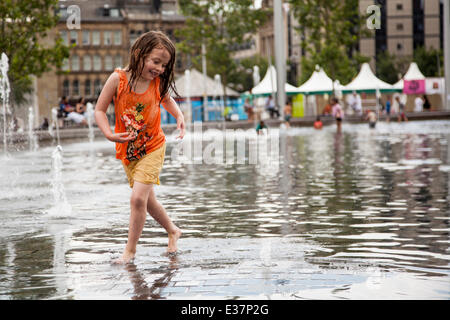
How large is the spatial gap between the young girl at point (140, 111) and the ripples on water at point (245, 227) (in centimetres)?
52

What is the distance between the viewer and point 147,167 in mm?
7191

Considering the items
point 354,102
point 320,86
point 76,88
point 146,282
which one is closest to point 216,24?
point 320,86

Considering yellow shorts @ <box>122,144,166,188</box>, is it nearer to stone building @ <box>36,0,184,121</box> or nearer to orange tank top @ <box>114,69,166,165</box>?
orange tank top @ <box>114,69,166,165</box>

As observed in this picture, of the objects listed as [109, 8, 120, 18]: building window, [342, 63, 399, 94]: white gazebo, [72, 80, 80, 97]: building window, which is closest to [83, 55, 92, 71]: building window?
[72, 80, 80, 97]: building window

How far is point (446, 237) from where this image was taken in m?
8.25

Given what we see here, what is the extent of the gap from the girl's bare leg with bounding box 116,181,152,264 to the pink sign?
59850 mm

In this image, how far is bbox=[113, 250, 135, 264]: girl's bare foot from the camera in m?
7.18

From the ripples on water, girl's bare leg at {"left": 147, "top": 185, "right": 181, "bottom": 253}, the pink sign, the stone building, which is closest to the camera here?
the ripples on water

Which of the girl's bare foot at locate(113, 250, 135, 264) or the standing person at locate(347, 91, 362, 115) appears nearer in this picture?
the girl's bare foot at locate(113, 250, 135, 264)

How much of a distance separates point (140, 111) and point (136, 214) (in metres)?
0.72

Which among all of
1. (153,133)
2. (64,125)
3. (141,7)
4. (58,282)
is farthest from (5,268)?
(141,7)

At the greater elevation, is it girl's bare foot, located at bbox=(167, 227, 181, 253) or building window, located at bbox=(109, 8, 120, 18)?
building window, located at bbox=(109, 8, 120, 18)

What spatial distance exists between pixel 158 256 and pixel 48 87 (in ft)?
206

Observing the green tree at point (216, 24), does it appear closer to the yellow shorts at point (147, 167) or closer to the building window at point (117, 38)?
the yellow shorts at point (147, 167)
